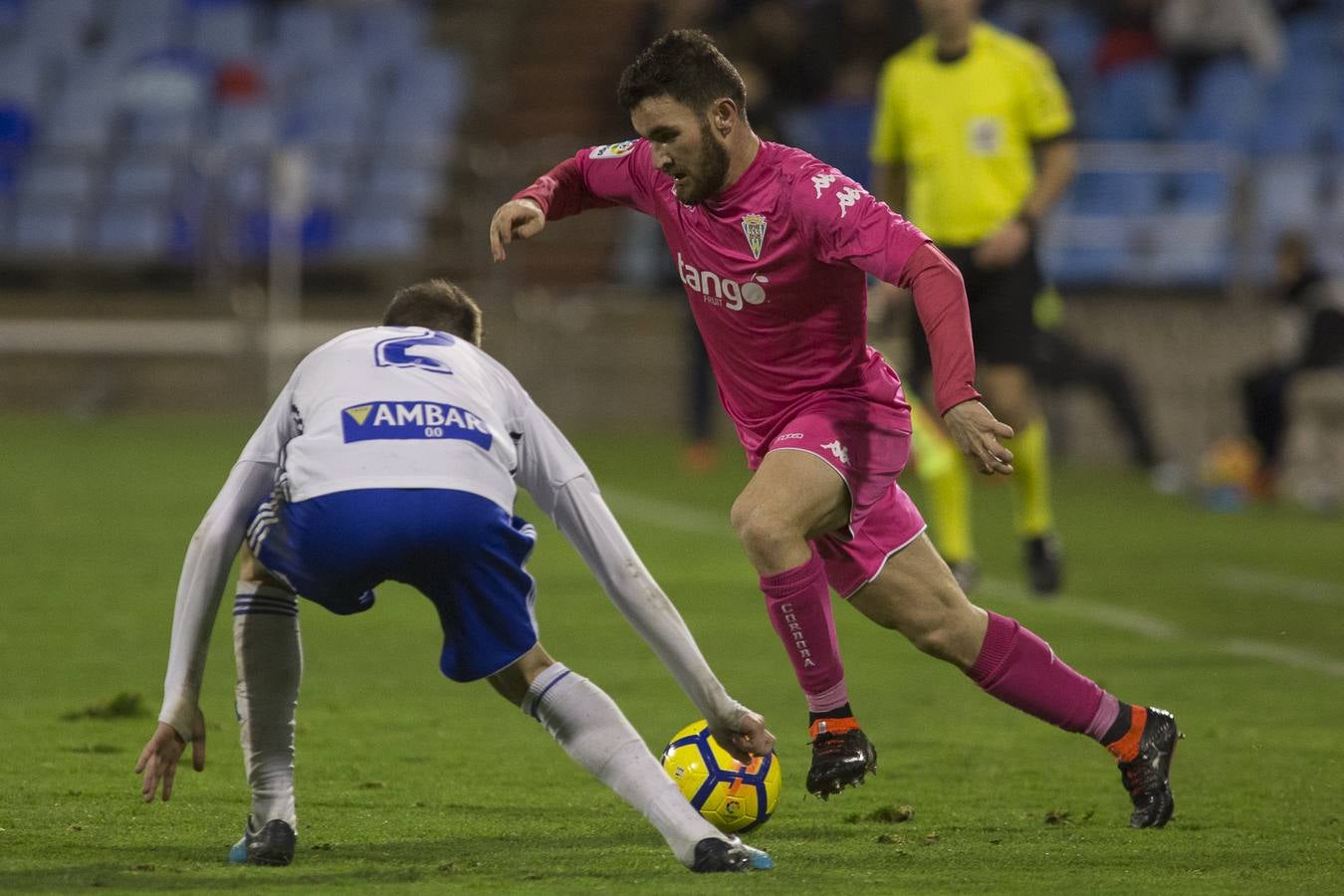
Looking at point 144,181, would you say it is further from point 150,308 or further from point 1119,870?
point 1119,870

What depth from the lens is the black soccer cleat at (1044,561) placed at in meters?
8.95

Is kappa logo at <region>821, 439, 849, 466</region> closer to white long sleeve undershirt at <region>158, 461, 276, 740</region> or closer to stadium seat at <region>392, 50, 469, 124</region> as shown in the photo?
white long sleeve undershirt at <region>158, 461, 276, 740</region>

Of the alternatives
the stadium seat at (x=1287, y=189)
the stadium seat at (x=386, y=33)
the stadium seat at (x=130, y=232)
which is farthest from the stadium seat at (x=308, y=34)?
the stadium seat at (x=1287, y=189)

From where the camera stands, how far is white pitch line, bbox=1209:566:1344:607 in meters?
9.48

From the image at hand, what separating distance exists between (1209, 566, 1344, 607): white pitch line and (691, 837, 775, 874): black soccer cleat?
5.60 m

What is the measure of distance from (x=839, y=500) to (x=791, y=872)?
0.97 m

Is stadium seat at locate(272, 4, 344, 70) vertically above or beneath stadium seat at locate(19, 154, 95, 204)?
above

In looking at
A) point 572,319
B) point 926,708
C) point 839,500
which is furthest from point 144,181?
point 839,500

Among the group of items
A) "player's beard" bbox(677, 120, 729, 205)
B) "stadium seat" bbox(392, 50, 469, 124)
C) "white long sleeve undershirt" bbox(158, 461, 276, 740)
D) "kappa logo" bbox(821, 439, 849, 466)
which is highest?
"stadium seat" bbox(392, 50, 469, 124)

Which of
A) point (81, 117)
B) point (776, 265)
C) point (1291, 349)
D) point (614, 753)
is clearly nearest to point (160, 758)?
point (614, 753)

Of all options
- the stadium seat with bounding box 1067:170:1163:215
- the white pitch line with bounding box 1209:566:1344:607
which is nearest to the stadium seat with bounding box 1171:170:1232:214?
the stadium seat with bounding box 1067:170:1163:215

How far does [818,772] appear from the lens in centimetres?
482

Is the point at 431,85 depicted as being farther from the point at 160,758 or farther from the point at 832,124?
the point at 160,758

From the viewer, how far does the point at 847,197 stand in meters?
4.90
